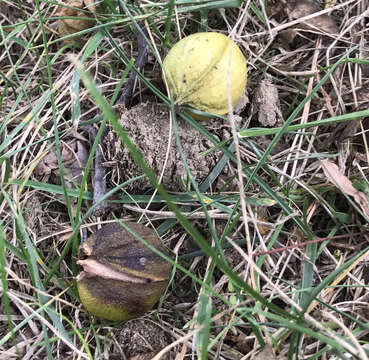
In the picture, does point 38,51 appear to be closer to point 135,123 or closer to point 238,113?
point 135,123

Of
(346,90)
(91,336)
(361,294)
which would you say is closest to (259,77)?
(346,90)

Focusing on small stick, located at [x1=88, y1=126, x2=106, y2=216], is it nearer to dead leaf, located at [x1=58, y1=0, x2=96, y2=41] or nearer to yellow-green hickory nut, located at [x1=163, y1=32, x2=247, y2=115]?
yellow-green hickory nut, located at [x1=163, y1=32, x2=247, y2=115]

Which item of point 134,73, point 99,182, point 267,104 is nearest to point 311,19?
point 267,104

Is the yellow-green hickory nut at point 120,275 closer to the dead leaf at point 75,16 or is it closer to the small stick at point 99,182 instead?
the small stick at point 99,182

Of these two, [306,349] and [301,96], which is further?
[301,96]

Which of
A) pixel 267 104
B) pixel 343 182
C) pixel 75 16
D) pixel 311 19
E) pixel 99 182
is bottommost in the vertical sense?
pixel 343 182

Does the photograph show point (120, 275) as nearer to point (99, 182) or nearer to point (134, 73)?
point (99, 182)
